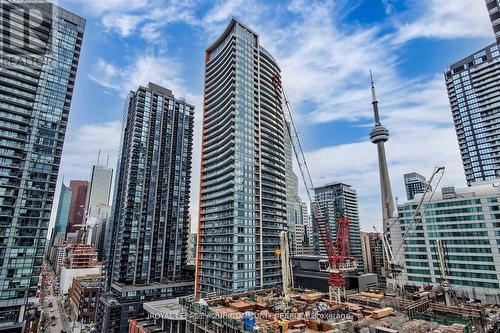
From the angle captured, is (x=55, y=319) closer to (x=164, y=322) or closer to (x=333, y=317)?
(x=164, y=322)

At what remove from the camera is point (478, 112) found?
16525 centimetres

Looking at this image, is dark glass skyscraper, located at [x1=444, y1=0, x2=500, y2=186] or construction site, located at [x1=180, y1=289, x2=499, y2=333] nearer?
construction site, located at [x1=180, y1=289, x2=499, y2=333]

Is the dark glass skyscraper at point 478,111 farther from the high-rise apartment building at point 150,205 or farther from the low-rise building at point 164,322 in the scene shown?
the low-rise building at point 164,322

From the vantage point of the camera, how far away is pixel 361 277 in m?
124

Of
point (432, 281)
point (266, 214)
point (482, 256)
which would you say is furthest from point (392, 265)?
point (266, 214)

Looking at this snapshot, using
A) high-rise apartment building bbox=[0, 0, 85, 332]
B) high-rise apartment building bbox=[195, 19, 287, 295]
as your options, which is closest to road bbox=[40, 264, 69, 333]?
high-rise apartment building bbox=[0, 0, 85, 332]

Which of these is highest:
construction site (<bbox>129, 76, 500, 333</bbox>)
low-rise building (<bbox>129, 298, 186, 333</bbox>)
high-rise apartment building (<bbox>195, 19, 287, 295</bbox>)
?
high-rise apartment building (<bbox>195, 19, 287, 295</bbox>)

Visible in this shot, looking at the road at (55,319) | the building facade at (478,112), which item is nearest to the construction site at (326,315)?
the road at (55,319)

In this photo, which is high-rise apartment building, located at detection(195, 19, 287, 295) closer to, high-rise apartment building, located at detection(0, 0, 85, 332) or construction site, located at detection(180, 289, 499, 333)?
construction site, located at detection(180, 289, 499, 333)

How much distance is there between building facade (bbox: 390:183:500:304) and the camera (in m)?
90.8

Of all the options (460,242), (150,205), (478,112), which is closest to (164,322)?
(150,205)

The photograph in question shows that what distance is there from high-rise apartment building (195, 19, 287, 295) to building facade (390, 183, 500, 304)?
55.7m

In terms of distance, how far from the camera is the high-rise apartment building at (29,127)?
278 ft

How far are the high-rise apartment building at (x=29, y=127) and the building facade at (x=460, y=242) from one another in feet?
448
